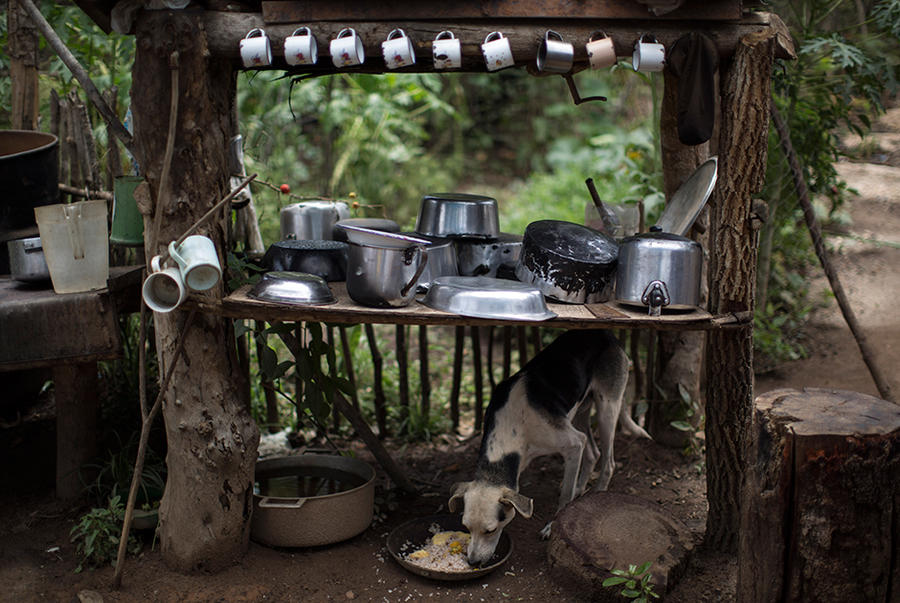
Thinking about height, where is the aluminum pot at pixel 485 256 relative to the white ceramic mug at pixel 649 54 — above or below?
below

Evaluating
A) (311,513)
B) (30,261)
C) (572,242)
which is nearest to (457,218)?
(572,242)

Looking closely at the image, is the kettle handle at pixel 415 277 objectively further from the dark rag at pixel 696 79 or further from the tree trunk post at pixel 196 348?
Answer: the dark rag at pixel 696 79

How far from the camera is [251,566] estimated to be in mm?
3654

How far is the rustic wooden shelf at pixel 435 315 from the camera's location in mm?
3146

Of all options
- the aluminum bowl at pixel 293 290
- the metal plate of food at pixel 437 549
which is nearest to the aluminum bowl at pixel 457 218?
the aluminum bowl at pixel 293 290

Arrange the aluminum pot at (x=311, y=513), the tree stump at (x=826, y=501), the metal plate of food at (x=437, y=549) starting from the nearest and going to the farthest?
the tree stump at (x=826, y=501)
the metal plate of food at (x=437, y=549)
the aluminum pot at (x=311, y=513)

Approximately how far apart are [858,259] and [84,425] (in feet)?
20.5

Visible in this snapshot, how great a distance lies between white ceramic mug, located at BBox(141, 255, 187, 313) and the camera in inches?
116

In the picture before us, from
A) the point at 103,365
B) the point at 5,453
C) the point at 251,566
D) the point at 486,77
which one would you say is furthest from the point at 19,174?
the point at 486,77

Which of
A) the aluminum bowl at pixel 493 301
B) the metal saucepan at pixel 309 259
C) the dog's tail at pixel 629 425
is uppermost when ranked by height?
the metal saucepan at pixel 309 259

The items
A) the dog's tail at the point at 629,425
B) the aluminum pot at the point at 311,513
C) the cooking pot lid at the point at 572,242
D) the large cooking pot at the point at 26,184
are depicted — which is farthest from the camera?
the dog's tail at the point at 629,425

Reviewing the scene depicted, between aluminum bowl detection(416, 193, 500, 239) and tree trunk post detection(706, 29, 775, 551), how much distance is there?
1083 millimetres

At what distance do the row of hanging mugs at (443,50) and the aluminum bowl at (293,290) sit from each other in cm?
87

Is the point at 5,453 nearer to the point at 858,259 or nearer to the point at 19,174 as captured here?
the point at 19,174
